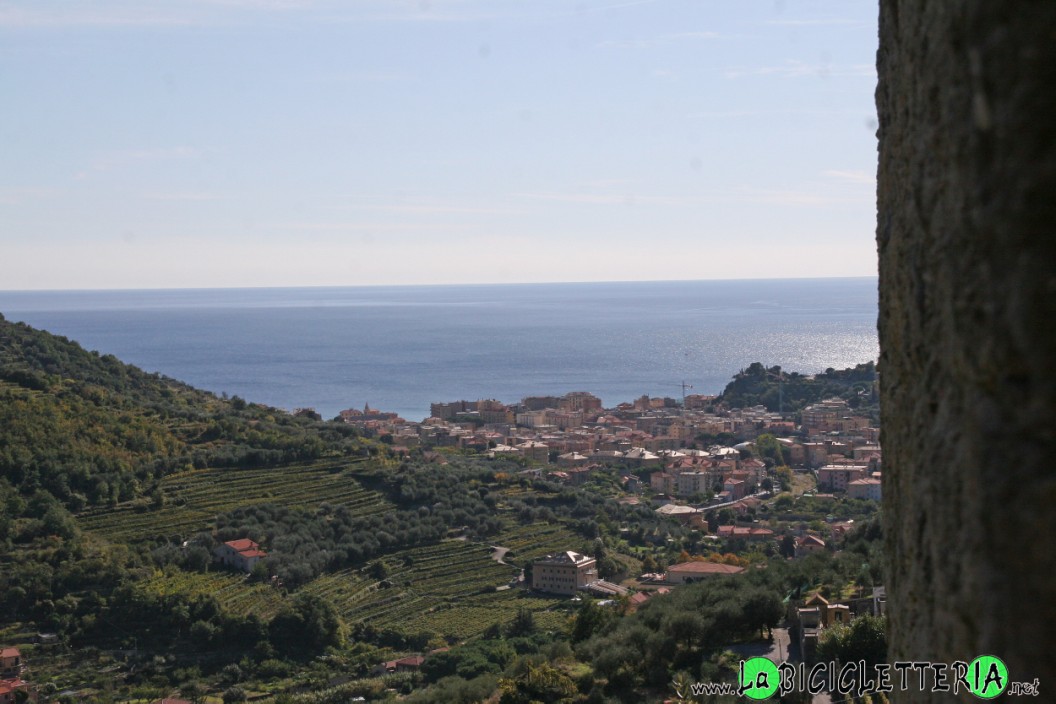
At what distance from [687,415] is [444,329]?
69313 mm

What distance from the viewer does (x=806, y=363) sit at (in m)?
79.1

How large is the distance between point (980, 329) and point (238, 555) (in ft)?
71.1

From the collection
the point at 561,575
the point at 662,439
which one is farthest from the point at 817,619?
the point at 662,439

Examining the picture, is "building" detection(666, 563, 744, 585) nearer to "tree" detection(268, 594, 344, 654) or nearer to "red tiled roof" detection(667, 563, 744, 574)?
"red tiled roof" detection(667, 563, 744, 574)

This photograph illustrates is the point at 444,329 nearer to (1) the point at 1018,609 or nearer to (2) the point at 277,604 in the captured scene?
(2) the point at 277,604

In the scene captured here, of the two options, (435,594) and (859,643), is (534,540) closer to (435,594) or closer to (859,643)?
(435,594)

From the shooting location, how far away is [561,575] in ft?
71.7

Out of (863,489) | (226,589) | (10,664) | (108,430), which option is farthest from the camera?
(863,489)

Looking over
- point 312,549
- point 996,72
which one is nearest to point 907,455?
point 996,72

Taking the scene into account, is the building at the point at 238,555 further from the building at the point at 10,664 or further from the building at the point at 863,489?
the building at the point at 863,489

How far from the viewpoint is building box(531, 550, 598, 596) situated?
21.7m

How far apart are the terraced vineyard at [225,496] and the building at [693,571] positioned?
7.46m

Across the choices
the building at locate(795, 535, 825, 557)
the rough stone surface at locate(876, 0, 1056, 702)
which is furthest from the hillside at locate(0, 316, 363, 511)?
the rough stone surface at locate(876, 0, 1056, 702)

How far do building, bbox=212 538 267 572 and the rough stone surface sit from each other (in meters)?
21.2
